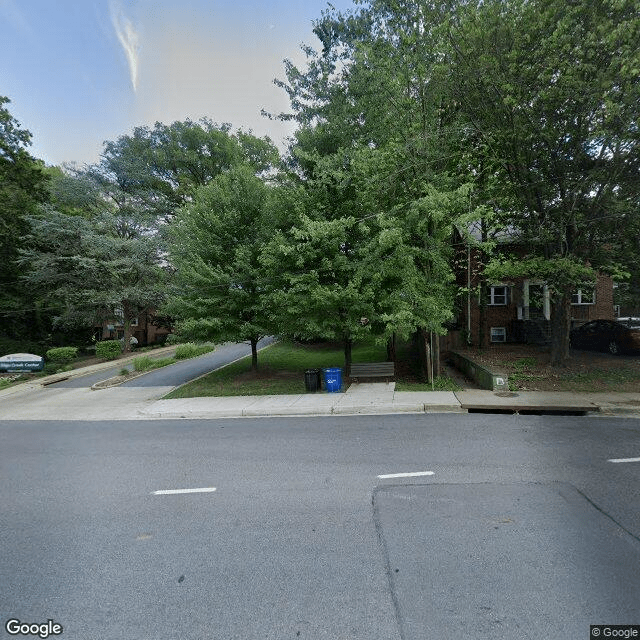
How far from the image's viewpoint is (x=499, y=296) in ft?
74.3

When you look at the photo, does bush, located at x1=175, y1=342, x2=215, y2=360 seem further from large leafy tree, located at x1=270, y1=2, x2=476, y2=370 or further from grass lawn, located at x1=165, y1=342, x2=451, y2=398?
large leafy tree, located at x1=270, y1=2, x2=476, y2=370

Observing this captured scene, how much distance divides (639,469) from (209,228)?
14329 millimetres

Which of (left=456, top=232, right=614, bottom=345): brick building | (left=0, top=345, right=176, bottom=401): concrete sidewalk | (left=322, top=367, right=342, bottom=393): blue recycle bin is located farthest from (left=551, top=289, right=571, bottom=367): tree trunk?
(left=0, top=345, right=176, bottom=401): concrete sidewalk

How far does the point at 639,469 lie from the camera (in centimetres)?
526

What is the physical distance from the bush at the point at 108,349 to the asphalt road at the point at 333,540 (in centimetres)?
1969

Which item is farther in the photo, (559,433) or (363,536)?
(559,433)

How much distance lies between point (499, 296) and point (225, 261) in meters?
16.1

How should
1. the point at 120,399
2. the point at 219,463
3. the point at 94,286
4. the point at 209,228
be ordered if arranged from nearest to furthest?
the point at 219,463 → the point at 120,399 → the point at 209,228 → the point at 94,286

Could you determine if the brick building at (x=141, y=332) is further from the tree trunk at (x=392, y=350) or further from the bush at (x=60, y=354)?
the tree trunk at (x=392, y=350)

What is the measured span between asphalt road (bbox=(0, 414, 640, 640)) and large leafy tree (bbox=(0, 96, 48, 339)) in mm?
26480

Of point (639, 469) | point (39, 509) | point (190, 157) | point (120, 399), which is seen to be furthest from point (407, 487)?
point (190, 157)

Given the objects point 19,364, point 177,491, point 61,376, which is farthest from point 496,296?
point 19,364

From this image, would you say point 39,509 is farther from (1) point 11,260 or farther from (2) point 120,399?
(1) point 11,260

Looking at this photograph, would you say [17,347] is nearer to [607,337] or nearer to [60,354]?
[60,354]
